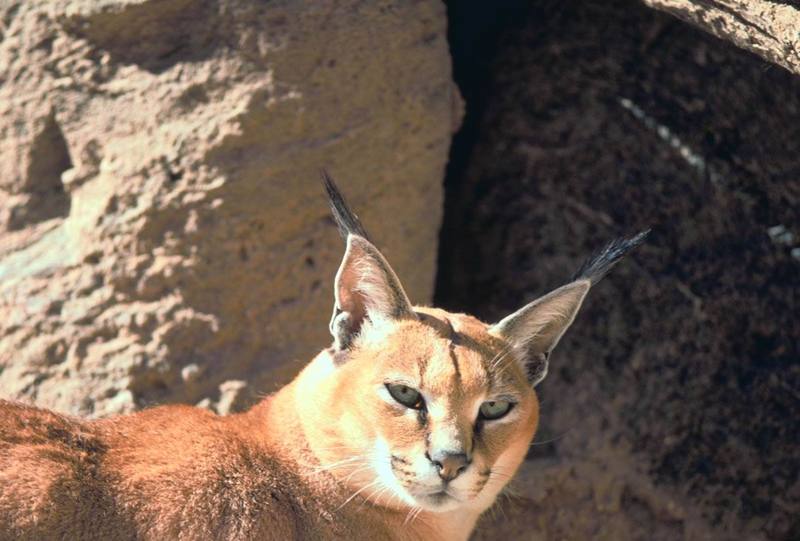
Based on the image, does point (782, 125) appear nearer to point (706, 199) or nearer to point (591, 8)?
point (706, 199)

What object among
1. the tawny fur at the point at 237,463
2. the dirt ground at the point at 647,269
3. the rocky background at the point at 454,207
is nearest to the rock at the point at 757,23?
the rocky background at the point at 454,207

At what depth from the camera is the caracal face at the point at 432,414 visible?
5039mm

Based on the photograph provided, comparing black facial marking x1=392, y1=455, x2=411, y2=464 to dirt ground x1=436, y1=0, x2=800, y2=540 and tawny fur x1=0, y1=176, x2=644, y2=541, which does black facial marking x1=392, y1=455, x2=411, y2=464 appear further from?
dirt ground x1=436, y1=0, x2=800, y2=540

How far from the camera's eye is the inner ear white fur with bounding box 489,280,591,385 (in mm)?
5484

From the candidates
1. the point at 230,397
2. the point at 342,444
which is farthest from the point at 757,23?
the point at 230,397

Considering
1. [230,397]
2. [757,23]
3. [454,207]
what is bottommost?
[454,207]

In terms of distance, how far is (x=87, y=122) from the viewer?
6.57 m

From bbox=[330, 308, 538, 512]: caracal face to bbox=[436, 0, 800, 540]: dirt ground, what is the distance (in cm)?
199

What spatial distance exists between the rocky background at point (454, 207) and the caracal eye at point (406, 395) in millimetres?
1648

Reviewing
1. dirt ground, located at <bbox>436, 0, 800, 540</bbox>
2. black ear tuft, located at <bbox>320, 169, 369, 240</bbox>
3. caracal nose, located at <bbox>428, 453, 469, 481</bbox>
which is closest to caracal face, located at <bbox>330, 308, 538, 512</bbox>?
caracal nose, located at <bbox>428, 453, 469, 481</bbox>

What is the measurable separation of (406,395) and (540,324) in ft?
2.59

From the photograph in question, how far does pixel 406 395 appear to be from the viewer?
16.8ft

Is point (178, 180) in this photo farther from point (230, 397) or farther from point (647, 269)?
point (647, 269)

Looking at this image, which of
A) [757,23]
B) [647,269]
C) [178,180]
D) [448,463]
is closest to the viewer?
[448,463]
